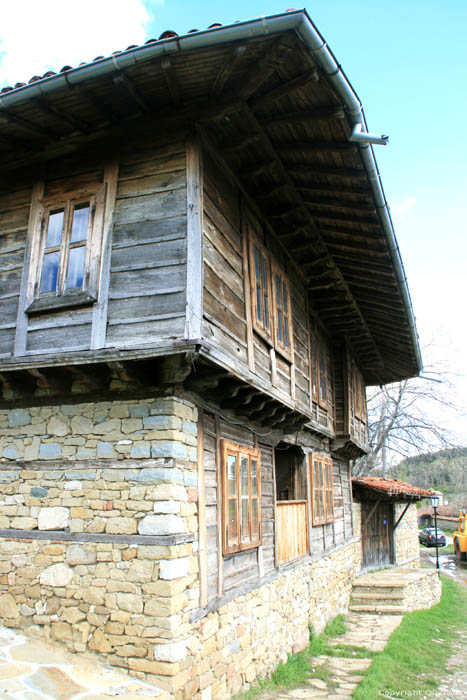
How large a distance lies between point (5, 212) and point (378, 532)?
16.8 metres

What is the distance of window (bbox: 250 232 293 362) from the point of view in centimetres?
729

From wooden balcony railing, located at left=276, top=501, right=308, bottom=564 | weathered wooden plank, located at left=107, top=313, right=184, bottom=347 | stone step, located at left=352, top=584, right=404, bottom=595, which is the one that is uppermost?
weathered wooden plank, located at left=107, top=313, right=184, bottom=347

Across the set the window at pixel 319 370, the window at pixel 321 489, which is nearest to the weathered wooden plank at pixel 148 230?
the window at pixel 319 370

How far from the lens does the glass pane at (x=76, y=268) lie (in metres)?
6.03

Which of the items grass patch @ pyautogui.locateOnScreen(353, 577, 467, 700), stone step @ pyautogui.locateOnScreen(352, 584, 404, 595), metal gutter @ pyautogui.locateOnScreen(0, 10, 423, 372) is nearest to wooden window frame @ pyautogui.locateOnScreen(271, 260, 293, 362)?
metal gutter @ pyautogui.locateOnScreen(0, 10, 423, 372)

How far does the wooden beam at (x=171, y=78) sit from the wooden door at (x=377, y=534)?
15.3 m

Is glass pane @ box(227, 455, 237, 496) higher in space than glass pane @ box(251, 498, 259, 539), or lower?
higher

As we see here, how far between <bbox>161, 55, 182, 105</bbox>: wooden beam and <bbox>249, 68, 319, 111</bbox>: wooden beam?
78 centimetres

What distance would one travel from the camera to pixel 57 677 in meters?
4.95

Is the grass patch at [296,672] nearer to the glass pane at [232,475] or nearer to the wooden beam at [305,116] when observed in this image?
the glass pane at [232,475]

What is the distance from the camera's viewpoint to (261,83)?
17.6ft

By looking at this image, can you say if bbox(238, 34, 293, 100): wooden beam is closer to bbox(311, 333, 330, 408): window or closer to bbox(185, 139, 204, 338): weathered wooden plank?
bbox(185, 139, 204, 338): weathered wooden plank

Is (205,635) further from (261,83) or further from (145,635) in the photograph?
(261,83)

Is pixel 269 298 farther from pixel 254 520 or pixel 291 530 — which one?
pixel 291 530
